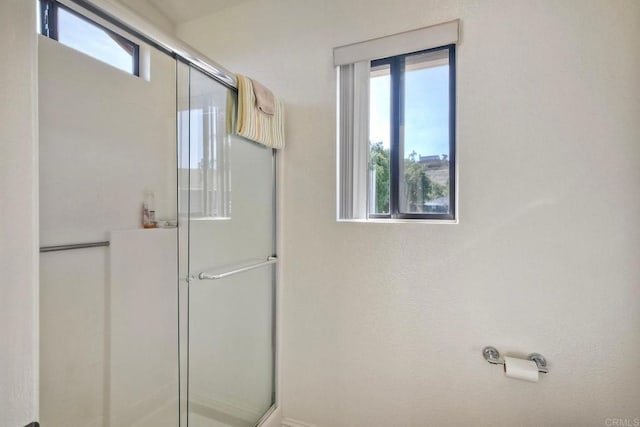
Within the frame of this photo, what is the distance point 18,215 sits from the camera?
565mm

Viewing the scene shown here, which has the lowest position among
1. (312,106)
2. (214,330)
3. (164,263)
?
(214,330)

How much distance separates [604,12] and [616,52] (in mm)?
177

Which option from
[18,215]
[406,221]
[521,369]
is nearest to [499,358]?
[521,369]

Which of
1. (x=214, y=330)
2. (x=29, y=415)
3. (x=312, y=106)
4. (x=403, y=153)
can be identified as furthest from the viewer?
(x=312, y=106)

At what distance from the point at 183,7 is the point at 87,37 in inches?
29.4

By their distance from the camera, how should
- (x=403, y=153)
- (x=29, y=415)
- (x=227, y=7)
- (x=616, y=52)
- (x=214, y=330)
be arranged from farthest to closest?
(x=227, y=7) → (x=403, y=153) → (x=214, y=330) → (x=616, y=52) → (x=29, y=415)

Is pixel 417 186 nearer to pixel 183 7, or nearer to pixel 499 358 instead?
pixel 499 358

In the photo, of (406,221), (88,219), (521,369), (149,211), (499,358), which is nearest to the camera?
(521,369)

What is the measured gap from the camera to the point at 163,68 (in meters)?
1.81

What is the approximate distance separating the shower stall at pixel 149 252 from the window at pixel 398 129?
0.52 metres

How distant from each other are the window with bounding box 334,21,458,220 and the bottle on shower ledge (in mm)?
1091

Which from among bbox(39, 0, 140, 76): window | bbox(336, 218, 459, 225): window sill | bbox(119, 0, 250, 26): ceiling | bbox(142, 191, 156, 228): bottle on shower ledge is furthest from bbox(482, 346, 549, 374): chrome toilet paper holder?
bbox(119, 0, 250, 26): ceiling

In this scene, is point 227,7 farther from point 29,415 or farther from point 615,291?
point 615,291

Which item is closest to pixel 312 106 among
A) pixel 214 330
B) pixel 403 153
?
Result: pixel 403 153
